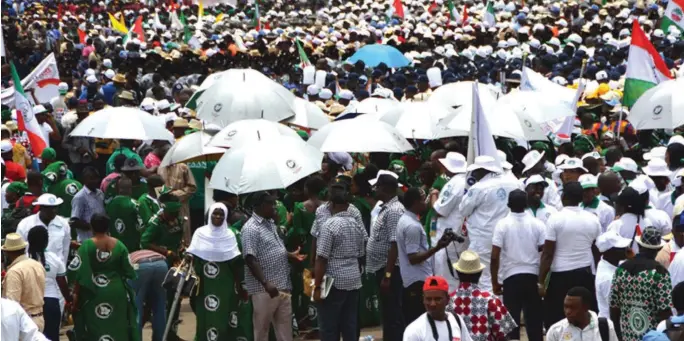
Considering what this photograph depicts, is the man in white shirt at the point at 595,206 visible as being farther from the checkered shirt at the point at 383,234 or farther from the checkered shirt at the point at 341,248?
the checkered shirt at the point at 341,248

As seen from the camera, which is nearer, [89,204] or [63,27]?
[89,204]

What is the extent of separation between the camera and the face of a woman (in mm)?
12008

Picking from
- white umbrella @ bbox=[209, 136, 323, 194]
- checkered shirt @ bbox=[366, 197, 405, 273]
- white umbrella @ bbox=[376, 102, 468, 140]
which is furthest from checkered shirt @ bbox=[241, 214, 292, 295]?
white umbrella @ bbox=[376, 102, 468, 140]

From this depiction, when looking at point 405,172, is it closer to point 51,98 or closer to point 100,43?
point 51,98

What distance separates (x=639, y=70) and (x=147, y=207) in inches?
254

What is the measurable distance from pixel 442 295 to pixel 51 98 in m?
12.8

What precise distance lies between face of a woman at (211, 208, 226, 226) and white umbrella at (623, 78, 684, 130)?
17.4ft

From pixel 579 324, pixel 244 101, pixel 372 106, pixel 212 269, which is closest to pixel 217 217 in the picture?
pixel 212 269

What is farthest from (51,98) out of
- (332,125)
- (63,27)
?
(63,27)

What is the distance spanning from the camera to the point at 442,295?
9070mm

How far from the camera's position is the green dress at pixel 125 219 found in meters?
13.6

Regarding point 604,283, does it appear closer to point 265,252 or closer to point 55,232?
point 265,252

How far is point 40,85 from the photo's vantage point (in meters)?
20.8

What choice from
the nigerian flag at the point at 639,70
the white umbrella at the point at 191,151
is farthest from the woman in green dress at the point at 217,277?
the nigerian flag at the point at 639,70
